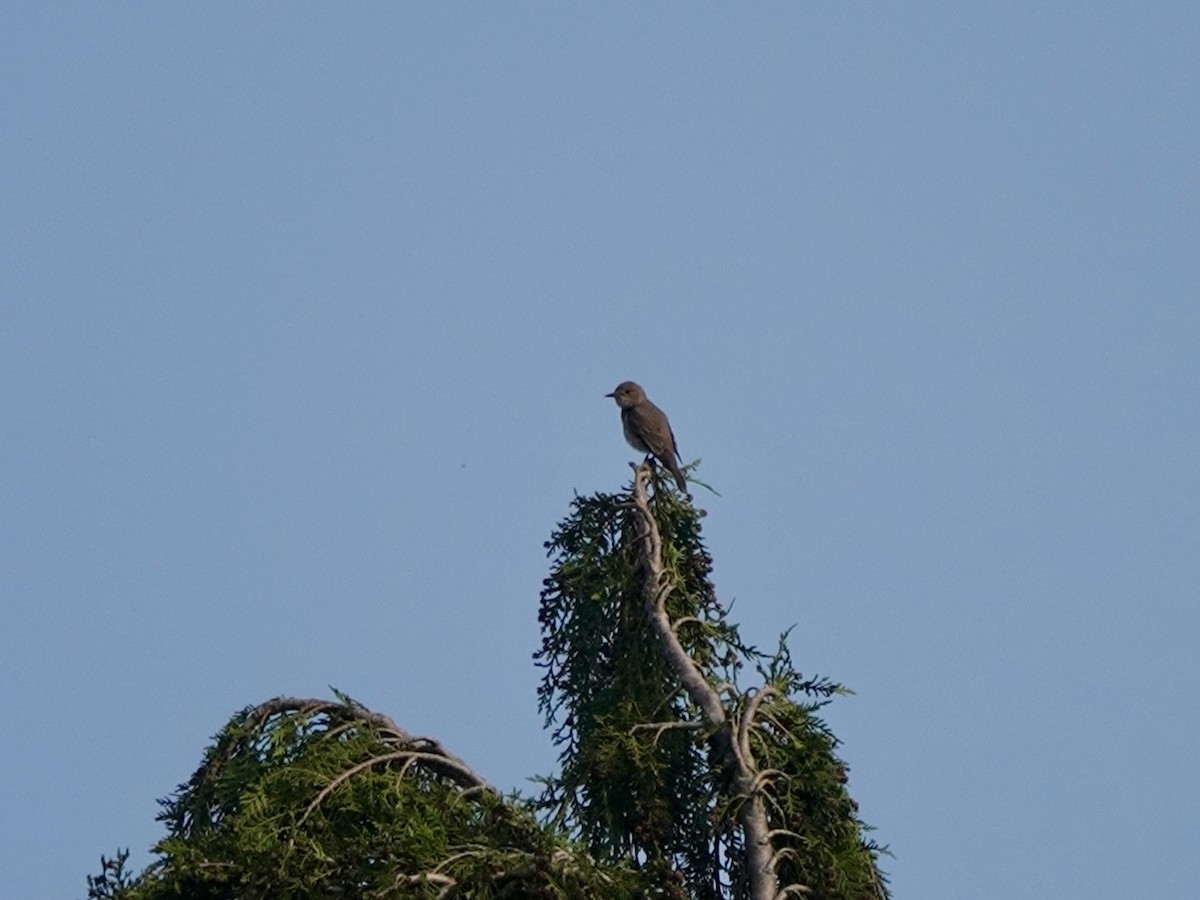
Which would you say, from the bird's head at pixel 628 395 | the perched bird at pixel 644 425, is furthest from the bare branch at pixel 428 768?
the bird's head at pixel 628 395

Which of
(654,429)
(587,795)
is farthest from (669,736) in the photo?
(654,429)

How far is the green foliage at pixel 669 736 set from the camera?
9.50 m

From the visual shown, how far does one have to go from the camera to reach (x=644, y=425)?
54.2 ft

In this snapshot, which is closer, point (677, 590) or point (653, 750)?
point (653, 750)

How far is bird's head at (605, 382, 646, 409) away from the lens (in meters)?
17.5

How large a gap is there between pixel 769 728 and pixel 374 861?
84.5 inches

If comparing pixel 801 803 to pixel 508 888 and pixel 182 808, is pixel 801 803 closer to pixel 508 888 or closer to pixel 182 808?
pixel 508 888

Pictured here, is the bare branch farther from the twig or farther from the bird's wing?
the bird's wing

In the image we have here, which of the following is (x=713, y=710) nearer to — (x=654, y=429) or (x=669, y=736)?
(x=669, y=736)

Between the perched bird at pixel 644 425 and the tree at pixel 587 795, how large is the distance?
416cm

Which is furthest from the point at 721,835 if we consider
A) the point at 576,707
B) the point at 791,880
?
the point at 576,707

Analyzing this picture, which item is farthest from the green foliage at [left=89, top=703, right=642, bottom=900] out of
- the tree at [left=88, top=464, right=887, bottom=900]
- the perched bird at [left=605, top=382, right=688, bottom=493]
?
the perched bird at [left=605, top=382, right=688, bottom=493]

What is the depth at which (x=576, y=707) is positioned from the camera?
10.9 meters

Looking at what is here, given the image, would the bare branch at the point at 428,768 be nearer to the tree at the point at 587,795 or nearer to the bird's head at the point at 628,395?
the tree at the point at 587,795
